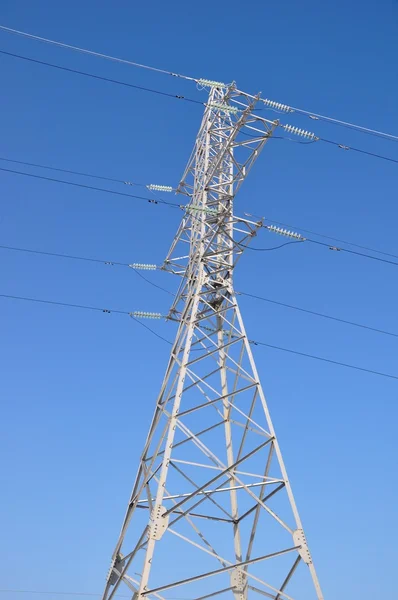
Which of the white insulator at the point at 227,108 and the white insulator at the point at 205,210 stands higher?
the white insulator at the point at 227,108

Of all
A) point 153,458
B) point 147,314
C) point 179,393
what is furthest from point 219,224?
point 153,458

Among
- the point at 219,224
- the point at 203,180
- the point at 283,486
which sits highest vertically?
the point at 203,180

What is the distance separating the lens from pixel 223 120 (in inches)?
911

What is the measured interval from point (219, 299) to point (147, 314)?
3.38 metres

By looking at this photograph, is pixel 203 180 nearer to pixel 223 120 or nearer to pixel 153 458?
pixel 223 120

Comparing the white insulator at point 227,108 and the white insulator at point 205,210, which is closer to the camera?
the white insulator at point 205,210

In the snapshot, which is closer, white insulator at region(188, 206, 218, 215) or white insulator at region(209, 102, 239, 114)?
white insulator at region(188, 206, 218, 215)

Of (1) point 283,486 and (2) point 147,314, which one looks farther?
(2) point 147,314

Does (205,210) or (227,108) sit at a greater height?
(227,108)

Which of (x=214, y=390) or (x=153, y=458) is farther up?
(x=214, y=390)

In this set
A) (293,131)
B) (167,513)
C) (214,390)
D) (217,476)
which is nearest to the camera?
(167,513)

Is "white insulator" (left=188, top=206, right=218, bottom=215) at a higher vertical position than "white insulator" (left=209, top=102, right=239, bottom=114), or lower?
lower

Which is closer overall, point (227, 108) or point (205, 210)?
point (205, 210)

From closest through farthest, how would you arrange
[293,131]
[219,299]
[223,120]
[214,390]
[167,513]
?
[167,513] < [214,390] < [219,299] < [293,131] < [223,120]
